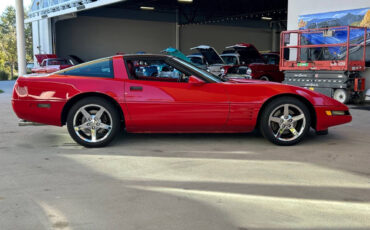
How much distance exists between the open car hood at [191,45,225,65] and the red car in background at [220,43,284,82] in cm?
38

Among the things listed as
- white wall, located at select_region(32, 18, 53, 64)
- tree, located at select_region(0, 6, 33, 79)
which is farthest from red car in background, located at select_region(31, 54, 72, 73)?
tree, located at select_region(0, 6, 33, 79)

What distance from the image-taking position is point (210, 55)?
1423 centimetres

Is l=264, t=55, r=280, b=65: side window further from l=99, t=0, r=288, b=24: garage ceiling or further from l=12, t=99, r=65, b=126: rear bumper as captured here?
l=99, t=0, r=288, b=24: garage ceiling

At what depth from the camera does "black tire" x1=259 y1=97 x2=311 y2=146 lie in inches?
186

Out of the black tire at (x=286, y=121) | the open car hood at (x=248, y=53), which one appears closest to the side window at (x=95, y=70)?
the black tire at (x=286, y=121)

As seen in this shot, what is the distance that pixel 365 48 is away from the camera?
10297mm

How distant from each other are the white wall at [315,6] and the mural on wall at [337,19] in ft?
0.41

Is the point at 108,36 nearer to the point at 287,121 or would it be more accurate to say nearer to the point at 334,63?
the point at 334,63

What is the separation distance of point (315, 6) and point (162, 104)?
29.1 feet

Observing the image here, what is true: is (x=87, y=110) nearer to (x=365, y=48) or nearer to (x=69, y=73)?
(x=69, y=73)

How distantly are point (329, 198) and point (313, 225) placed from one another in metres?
0.59

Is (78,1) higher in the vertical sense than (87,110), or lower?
higher

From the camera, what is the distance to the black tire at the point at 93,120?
15.2ft

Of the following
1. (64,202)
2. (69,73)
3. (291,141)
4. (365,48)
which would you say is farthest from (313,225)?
(365,48)
